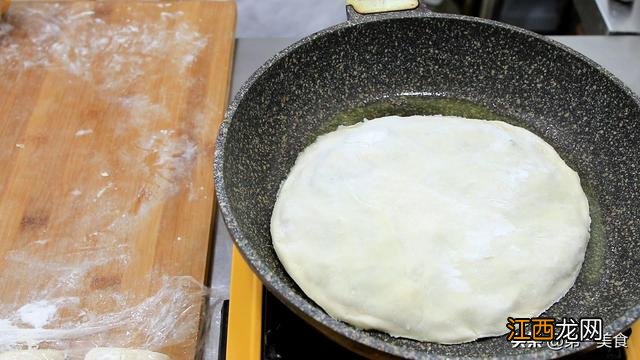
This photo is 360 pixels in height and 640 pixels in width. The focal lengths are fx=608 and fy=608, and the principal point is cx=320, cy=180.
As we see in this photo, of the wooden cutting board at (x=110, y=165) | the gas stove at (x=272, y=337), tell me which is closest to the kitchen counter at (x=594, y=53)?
the wooden cutting board at (x=110, y=165)

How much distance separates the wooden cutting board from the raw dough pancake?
0.26 meters

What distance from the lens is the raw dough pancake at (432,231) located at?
78 centimetres

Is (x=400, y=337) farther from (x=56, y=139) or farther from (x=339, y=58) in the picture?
(x=56, y=139)

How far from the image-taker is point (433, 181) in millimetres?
876

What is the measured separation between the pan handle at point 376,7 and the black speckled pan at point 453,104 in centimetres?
2

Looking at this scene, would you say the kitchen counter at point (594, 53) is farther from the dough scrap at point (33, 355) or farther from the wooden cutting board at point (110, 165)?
the dough scrap at point (33, 355)

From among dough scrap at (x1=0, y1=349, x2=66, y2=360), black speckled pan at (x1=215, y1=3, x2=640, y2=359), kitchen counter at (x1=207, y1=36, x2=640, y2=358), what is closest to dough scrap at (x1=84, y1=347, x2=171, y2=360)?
dough scrap at (x1=0, y1=349, x2=66, y2=360)

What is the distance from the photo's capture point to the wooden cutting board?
98cm

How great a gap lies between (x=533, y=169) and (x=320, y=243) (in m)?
0.34

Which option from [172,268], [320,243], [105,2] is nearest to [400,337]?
[320,243]

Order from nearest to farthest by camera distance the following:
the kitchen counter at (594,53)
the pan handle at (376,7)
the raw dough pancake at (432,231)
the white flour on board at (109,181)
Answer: the raw dough pancake at (432,231), the white flour on board at (109,181), the pan handle at (376,7), the kitchen counter at (594,53)

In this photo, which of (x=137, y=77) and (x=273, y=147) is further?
(x=137, y=77)

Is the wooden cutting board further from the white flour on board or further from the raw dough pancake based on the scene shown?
the raw dough pancake

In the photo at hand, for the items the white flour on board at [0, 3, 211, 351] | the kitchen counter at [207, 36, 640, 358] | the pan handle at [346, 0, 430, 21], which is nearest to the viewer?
the white flour on board at [0, 3, 211, 351]
